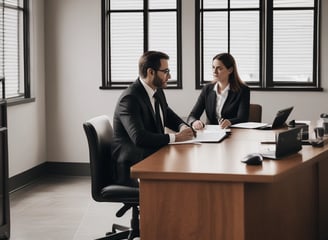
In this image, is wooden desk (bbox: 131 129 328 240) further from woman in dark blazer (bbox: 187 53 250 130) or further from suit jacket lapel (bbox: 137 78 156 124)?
woman in dark blazer (bbox: 187 53 250 130)

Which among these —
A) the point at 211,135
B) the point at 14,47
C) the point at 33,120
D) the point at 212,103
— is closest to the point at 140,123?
the point at 211,135

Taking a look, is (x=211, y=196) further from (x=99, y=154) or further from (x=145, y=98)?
(x=145, y=98)

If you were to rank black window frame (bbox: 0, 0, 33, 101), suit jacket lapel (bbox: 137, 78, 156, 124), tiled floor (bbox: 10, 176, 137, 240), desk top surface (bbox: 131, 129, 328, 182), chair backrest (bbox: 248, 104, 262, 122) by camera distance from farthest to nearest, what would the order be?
black window frame (bbox: 0, 0, 33, 101)
chair backrest (bbox: 248, 104, 262, 122)
tiled floor (bbox: 10, 176, 137, 240)
suit jacket lapel (bbox: 137, 78, 156, 124)
desk top surface (bbox: 131, 129, 328, 182)

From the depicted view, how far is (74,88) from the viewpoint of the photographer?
266 inches

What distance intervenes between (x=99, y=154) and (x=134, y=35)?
3286 mm

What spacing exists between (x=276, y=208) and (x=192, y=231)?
24.0 inches

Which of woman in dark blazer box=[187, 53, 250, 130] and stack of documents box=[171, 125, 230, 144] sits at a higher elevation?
woman in dark blazer box=[187, 53, 250, 130]

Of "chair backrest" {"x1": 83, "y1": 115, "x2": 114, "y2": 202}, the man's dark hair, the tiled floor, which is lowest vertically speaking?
the tiled floor

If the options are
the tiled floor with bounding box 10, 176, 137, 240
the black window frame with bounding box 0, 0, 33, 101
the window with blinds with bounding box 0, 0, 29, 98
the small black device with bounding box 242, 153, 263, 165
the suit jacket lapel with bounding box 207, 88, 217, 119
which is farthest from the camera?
the black window frame with bounding box 0, 0, 33, 101

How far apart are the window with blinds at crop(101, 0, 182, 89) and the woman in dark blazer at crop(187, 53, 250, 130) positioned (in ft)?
4.12

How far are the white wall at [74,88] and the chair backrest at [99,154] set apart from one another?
9.15 ft

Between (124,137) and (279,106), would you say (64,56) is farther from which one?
(124,137)

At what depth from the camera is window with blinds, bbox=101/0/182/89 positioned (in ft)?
21.6

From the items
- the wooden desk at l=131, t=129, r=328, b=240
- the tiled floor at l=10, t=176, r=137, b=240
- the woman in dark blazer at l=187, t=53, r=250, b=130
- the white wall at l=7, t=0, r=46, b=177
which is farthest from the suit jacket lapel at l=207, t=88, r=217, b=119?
the wooden desk at l=131, t=129, r=328, b=240
